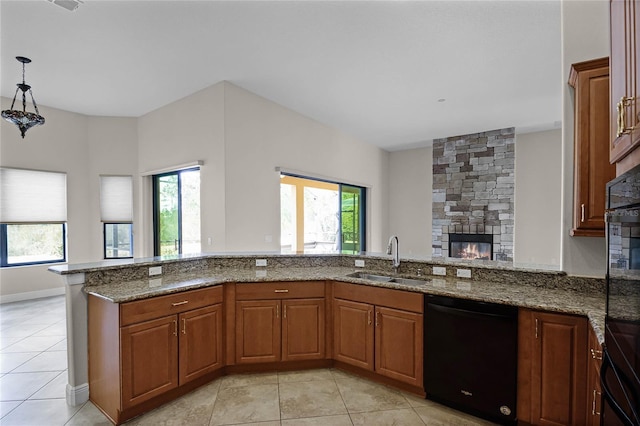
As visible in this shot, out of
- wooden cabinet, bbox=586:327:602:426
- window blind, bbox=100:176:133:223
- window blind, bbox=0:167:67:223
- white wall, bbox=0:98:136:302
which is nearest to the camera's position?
wooden cabinet, bbox=586:327:602:426

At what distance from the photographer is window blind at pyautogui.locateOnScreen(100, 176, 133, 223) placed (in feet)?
18.9

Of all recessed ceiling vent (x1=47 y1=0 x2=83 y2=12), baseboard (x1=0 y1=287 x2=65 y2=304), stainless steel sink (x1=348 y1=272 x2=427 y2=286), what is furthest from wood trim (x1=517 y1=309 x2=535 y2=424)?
baseboard (x1=0 y1=287 x2=65 y2=304)

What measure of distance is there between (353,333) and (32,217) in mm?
5658

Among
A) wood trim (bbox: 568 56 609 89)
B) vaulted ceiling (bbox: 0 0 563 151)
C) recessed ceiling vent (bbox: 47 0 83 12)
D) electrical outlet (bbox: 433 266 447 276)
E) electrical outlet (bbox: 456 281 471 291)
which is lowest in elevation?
electrical outlet (bbox: 456 281 471 291)

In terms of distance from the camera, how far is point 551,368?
6.55ft

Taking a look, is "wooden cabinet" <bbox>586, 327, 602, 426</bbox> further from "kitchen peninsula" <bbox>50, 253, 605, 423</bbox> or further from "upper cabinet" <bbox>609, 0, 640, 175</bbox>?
"upper cabinet" <bbox>609, 0, 640, 175</bbox>

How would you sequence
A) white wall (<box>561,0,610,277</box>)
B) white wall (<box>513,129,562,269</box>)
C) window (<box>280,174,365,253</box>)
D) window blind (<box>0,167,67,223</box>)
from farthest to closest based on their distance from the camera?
window (<box>280,174,365,253</box>) < white wall (<box>513,129,562,269</box>) < window blind (<box>0,167,67,223</box>) < white wall (<box>561,0,610,277</box>)

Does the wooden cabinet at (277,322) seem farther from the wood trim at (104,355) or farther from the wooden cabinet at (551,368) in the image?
the wooden cabinet at (551,368)

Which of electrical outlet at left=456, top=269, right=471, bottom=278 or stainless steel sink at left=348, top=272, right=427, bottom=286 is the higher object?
electrical outlet at left=456, top=269, right=471, bottom=278

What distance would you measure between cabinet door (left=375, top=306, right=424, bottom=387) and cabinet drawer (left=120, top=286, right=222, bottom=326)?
4.81 feet

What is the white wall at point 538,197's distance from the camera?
20.2ft

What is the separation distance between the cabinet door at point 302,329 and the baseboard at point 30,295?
5015 millimetres

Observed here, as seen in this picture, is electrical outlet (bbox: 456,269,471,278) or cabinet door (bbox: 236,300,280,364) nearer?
electrical outlet (bbox: 456,269,471,278)

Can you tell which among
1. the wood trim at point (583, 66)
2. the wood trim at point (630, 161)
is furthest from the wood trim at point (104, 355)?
the wood trim at point (583, 66)
